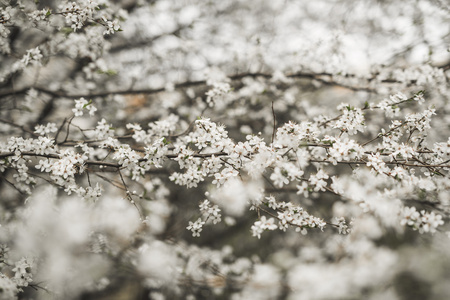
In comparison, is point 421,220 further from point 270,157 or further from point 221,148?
point 221,148

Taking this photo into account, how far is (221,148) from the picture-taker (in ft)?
7.53

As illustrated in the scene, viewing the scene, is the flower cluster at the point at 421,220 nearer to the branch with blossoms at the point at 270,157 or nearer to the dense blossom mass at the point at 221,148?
the dense blossom mass at the point at 221,148

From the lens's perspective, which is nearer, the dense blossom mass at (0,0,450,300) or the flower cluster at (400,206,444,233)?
the flower cluster at (400,206,444,233)

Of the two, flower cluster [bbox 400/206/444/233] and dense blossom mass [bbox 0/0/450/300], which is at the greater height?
dense blossom mass [bbox 0/0/450/300]

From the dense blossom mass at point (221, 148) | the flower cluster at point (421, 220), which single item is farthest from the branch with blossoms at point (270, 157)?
the flower cluster at point (421, 220)

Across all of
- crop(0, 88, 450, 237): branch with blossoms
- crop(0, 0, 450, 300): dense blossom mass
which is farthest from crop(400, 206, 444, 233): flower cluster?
crop(0, 88, 450, 237): branch with blossoms

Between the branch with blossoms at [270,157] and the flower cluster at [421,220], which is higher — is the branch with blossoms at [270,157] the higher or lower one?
the higher one

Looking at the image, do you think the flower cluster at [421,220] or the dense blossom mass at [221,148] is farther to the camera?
the dense blossom mass at [221,148]

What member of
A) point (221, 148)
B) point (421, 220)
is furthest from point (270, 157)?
point (421, 220)

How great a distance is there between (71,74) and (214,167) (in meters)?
3.97

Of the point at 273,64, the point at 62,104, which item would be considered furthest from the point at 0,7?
the point at 273,64

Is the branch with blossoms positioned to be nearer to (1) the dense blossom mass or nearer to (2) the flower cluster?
(1) the dense blossom mass

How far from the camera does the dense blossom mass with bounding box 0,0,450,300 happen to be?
234 cm

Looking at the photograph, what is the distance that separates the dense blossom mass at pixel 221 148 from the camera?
7.67ft
